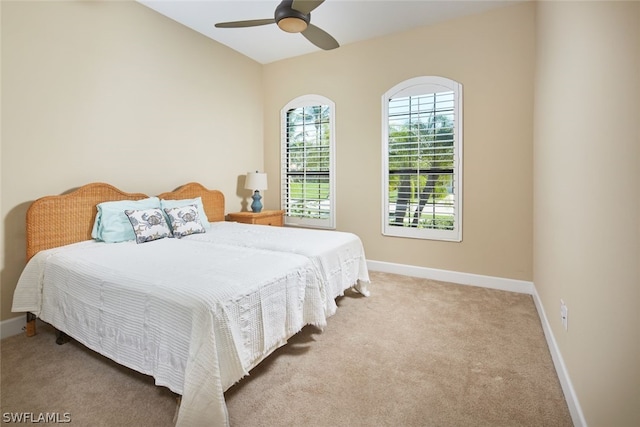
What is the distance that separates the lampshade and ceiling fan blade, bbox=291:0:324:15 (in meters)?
2.43

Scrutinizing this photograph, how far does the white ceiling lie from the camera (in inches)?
130

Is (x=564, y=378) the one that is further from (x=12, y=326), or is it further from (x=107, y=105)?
(x=107, y=105)

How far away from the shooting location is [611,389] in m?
1.15

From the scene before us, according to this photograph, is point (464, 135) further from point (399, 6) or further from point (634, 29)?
point (634, 29)

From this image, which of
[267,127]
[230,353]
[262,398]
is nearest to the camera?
[230,353]

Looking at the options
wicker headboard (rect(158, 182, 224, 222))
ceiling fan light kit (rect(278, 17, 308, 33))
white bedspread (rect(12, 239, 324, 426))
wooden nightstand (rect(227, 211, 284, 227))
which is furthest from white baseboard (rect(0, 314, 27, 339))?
ceiling fan light kit (rect(278, 17, 308, 33))

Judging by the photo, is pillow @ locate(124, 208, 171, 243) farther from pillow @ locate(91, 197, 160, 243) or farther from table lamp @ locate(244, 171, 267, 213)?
table lamp @ locate(244, 171, 267, 213)

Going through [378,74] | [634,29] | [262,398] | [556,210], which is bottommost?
[262,398]

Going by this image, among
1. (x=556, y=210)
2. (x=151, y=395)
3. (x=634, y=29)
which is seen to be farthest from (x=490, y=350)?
(x=151, y=395)

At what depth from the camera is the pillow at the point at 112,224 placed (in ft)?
9.14

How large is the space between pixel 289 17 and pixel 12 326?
3.15 m

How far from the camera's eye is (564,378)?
1.76 meters

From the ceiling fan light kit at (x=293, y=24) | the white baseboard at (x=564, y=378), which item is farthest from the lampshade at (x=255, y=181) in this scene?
the white baseboard at (x=564, y=378)

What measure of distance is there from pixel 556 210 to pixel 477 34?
2.32 metres
